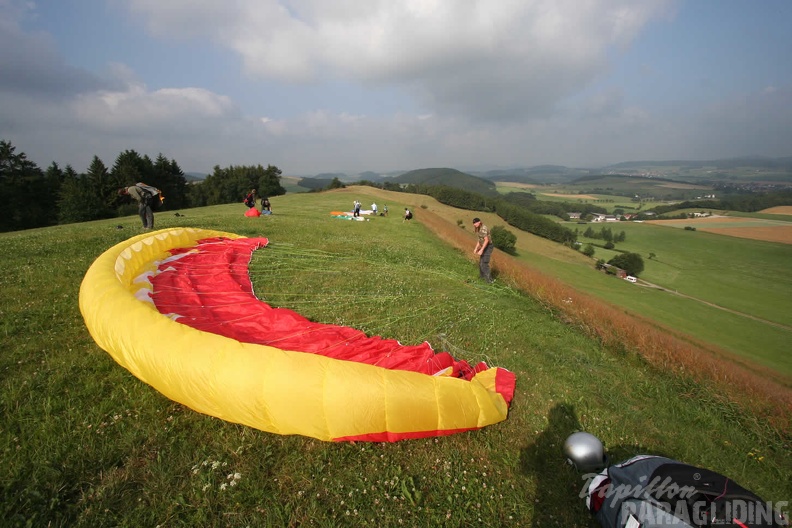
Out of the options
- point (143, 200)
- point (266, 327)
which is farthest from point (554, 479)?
point (143, 200)

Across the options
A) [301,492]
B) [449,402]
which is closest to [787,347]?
[449,402]

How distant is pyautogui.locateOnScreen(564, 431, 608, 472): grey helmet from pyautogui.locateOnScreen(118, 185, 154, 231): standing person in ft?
43.4

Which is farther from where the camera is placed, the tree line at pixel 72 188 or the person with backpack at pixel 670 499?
the tree line at pixel 72 188

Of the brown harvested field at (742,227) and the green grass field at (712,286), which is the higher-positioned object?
the brown harvested field at (742,227)

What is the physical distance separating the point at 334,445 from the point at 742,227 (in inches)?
3916

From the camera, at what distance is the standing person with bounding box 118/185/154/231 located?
1142 cm

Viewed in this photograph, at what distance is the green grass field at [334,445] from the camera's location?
3148 mm

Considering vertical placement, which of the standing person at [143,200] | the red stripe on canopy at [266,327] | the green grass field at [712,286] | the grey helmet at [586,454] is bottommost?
the green grass field at [712,286]

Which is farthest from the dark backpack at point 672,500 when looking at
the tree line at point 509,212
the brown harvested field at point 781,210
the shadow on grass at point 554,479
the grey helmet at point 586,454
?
the brown harvested field at point 781,210

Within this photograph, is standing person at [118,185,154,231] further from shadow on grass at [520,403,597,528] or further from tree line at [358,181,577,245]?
tree line at [358,181,577,245]

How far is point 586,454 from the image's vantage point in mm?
3939

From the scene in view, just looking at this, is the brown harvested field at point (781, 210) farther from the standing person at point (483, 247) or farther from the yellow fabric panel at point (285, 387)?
the yellow fabric panel at point (285, 387)

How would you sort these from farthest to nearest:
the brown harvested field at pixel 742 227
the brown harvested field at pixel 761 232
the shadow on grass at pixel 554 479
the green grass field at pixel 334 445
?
the brown harvested field at pixel 742 227 → the brown harvested field at pixel 761 232 → the shadow on grass at pixel 554 479 → the green grass field at pixel 334 445

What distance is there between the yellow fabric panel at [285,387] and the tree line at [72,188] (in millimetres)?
49094
